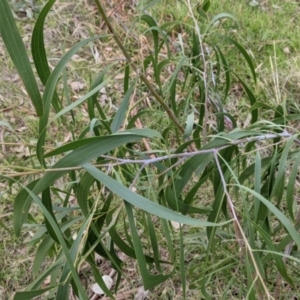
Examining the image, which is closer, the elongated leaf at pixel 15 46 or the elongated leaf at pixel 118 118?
the elongated leaf at pixel 15 46

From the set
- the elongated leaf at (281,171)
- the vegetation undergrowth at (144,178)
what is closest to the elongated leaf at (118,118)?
the vegetation undergrowth at (144,178)

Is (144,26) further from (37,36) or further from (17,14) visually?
(37,36)

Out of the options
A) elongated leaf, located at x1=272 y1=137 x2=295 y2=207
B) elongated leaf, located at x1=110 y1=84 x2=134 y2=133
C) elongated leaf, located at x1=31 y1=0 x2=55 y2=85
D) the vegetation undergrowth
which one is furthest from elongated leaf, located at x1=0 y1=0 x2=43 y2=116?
elongated leaf, located at x1=272 y1=137 x2=295 y2=207

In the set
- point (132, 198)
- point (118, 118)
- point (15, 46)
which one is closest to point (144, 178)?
point (118, 118)

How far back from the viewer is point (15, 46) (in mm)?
513

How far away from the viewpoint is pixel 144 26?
7.77 ft

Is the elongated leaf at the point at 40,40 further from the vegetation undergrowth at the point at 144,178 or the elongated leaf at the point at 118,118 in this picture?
the elongated leaf at the point at 118,118

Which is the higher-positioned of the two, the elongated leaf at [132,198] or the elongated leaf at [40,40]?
the elongated leaf at [40,40]

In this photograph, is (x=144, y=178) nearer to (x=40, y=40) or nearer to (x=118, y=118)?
(x=118, y=118)

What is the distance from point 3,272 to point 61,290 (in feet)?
3.24

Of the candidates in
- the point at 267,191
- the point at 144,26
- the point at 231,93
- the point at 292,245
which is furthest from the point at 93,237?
the point at 144,26

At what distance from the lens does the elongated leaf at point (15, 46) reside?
1.64ft

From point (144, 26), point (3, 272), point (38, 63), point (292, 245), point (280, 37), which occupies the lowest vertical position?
point (3, 272)

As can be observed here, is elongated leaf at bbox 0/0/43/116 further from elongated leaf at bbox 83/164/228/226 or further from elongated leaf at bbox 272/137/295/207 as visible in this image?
elongated leaf at bbox 272/137/295/207
